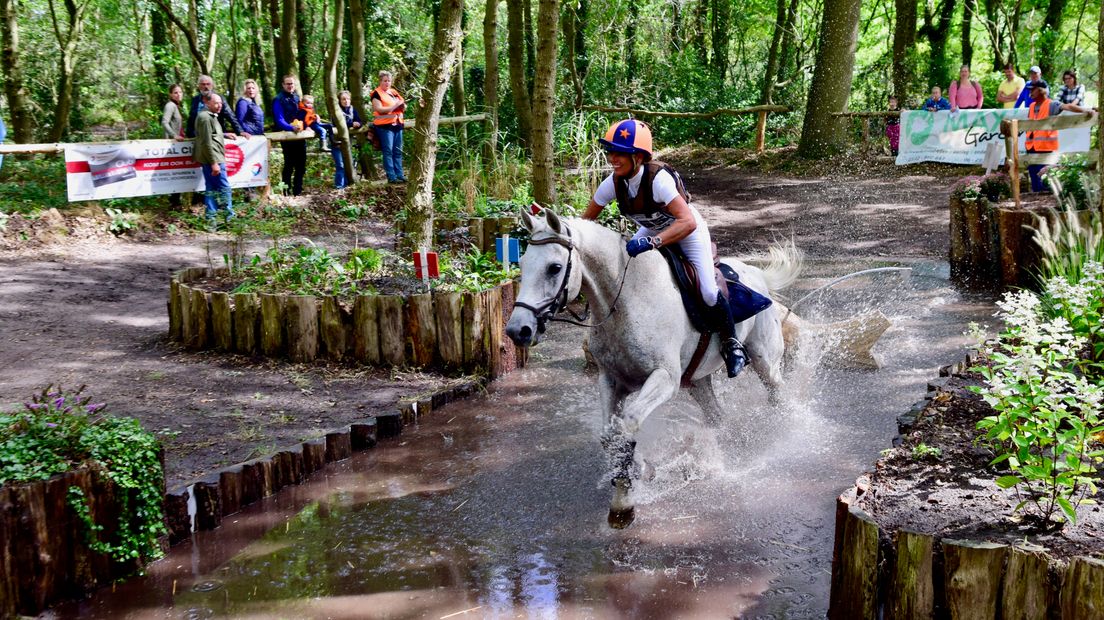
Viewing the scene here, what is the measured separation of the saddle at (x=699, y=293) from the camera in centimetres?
645

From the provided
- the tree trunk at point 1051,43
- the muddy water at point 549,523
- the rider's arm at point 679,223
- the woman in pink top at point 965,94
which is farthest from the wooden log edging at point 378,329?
the tree trunk at point 1051,43

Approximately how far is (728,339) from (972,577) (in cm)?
303

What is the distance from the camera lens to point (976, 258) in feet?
41.2

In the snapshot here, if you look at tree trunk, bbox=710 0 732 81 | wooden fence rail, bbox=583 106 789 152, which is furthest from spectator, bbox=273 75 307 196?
tree trunk, bbox=710 0 732 81

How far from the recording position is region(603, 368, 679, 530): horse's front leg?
584cm

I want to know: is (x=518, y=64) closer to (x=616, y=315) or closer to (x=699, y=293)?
(x=699, y=293)

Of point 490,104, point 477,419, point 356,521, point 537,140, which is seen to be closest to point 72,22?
point 490,104

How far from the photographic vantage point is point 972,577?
3.91m

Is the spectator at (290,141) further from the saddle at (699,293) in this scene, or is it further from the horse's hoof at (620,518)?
the horse's hoof at (620,518)

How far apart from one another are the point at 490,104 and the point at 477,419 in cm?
1353

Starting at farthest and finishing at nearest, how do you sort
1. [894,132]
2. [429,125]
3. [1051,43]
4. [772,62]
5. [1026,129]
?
1. [772,62]
2. [1051,43]
3. [894,132]
4. [1026,129]
5. [429,125]

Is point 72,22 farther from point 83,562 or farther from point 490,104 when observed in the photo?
point 83,562

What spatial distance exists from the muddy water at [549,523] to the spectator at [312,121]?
11389 millimetres

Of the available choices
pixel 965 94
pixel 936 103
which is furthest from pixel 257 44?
pixel 965 94
